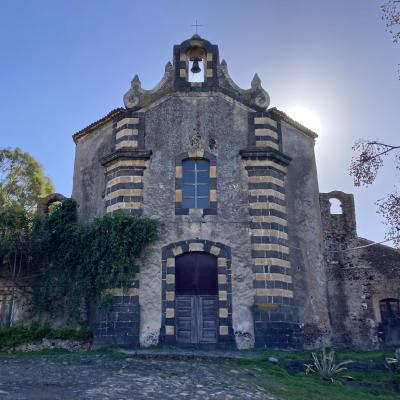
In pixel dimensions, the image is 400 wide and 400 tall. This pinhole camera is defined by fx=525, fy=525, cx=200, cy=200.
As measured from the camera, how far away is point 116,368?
12266 mm

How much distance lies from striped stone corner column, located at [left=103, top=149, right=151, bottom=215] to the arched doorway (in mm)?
9849

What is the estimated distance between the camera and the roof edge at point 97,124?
61.2ft

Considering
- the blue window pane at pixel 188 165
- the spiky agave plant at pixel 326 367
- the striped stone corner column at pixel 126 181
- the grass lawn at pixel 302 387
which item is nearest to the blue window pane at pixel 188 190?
the blue window pane at pixel 188 165

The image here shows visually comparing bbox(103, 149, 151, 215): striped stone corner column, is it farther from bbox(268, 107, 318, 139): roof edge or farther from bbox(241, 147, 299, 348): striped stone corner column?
bbox(268, 107, 318, 139): roof edge

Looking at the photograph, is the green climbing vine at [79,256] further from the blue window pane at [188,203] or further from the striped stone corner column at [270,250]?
the striped stone corner column at [270,250]

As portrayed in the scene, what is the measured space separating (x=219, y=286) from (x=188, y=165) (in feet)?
13.9

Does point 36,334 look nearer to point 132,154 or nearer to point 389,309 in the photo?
point 132,154

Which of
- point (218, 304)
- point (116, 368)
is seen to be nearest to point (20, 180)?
point (218, 304)

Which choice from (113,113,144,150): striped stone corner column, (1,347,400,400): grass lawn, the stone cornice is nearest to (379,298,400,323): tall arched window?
(1,347,400,400): grass lawn

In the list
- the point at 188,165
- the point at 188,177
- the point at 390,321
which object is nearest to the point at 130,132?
the point at 188,165

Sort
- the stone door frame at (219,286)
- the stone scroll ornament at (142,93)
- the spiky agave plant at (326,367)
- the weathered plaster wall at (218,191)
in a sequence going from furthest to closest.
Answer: the stone scroll ornament at (142,93) < the weathered plaster wall at (218,191) < the stone door frame at (219,286) < the spiky agave plant at (326,367)

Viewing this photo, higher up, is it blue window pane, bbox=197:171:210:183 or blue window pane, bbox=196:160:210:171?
blue window pane, bbox=196:160:210:171

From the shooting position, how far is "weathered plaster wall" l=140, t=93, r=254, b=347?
16.0 metres

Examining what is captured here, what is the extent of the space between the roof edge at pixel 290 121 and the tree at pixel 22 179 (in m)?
14.2
